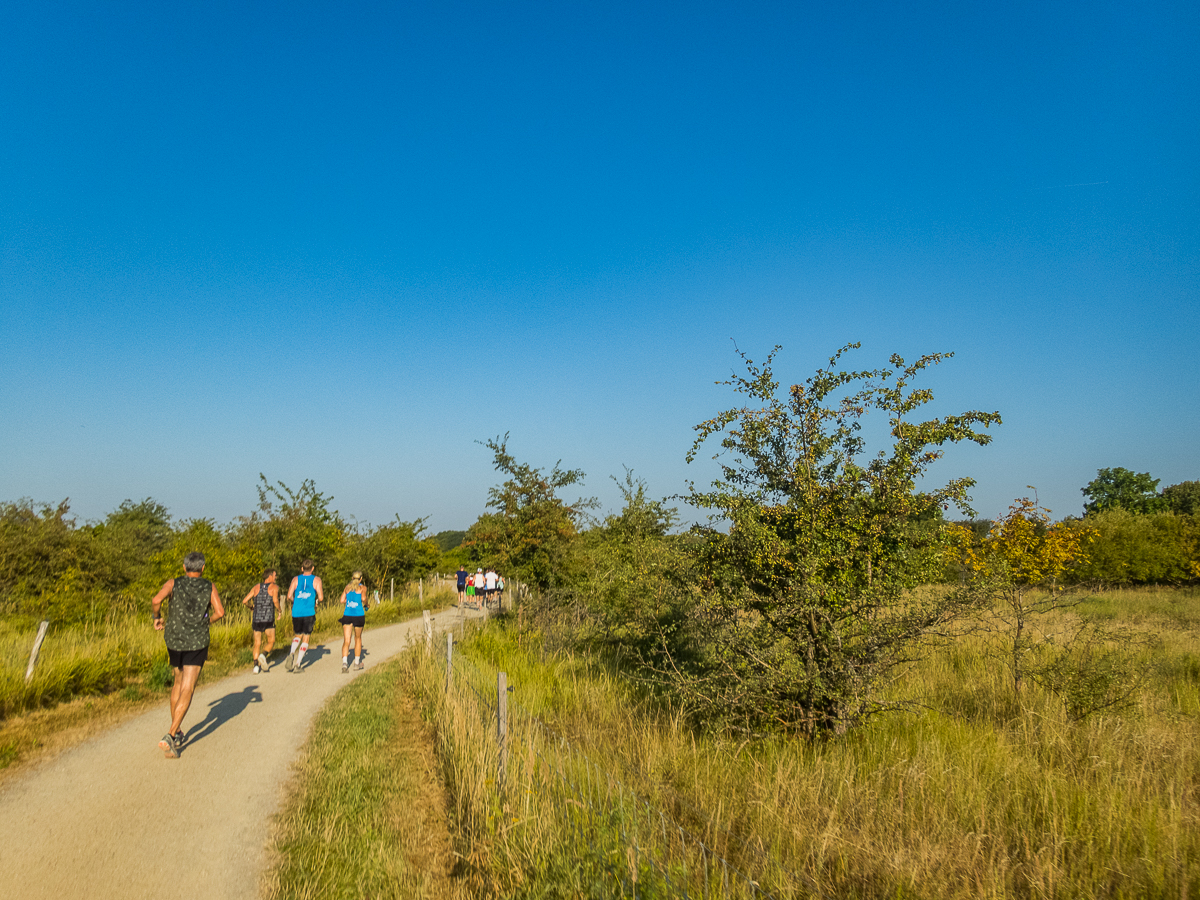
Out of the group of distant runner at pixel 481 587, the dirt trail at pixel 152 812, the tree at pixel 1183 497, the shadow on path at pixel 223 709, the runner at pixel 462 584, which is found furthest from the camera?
the tree at pixel 1183 497

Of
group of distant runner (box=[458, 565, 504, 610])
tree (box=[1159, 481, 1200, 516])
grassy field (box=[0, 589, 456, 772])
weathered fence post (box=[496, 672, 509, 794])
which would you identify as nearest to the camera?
weathered fence post (box=[496, 672, 509, 794])

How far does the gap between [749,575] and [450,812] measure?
11.5 feet

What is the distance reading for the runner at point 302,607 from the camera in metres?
11.1

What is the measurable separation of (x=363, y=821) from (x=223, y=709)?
4877mm

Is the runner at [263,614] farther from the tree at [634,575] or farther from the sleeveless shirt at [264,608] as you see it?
the tree at [634,575]

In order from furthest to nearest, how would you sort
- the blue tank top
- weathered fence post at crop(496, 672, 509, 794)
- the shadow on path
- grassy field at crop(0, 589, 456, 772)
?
1. the blue tank top
2. the shadow on path
3. grassy field at crop(0, 589, 456, 772)
4. weathered fence post at crop(496, 672, 509, 794)

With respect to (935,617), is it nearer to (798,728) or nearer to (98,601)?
(798,728)

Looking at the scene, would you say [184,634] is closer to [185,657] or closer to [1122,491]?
[185,657]

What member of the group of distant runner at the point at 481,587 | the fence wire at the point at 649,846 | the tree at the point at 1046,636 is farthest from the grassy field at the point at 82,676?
the tree at the point at 1046,636

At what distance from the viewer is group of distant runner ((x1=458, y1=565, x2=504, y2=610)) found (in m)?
22.5

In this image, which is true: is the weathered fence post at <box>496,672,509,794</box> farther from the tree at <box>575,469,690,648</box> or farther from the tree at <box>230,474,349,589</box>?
the tree at <box>230,474,349,589</box>

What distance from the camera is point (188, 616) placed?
20.9ft

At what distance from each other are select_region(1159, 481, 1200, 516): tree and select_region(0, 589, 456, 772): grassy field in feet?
272

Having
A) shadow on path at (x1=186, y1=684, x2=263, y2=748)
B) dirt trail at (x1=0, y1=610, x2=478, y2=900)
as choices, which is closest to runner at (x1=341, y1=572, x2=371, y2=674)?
shadow on path at (x1=186, y1=684, x2=263, y2=748)
